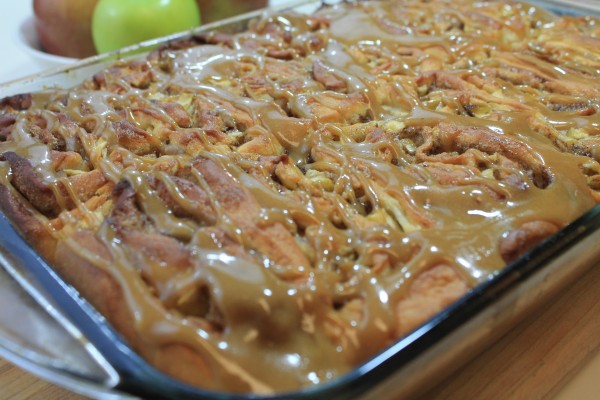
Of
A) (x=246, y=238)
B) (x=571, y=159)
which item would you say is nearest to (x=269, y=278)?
(x=246, y=238)

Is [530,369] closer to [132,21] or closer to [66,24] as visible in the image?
[132,21]

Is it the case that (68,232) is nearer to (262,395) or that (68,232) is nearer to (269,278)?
(269,278)

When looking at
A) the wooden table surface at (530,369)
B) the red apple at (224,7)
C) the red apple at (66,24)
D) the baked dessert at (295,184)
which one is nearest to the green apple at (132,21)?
the red apple at (66,24)

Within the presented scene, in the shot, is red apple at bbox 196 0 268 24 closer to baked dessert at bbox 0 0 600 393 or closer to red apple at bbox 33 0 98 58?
red apple at bbox 33 0 98 58

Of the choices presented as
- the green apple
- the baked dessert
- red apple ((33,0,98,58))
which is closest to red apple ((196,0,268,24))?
the green apple

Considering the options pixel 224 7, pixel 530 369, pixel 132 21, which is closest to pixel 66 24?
pixel 132 21

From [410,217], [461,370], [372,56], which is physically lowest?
[461,370]

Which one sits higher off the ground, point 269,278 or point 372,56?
point 269,278
